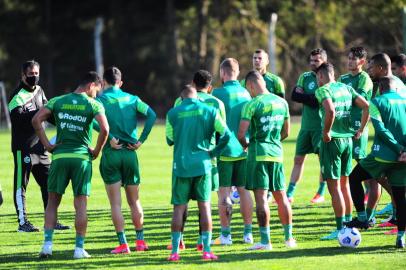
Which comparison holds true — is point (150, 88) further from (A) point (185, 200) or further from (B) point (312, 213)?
(A) point (185, 200)

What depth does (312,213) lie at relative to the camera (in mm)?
14344

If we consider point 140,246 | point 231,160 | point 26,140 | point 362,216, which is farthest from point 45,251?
point 362,216

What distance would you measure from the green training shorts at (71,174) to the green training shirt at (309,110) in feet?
14.8

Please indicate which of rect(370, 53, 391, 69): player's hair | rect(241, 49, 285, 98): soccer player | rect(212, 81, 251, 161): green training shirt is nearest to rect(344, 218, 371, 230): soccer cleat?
rect(212, 81, 251, 161): green training shirt

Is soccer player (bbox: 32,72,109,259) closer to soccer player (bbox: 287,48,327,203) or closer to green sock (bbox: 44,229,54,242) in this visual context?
Answer: green sock (bbox: 44,229,54,242)

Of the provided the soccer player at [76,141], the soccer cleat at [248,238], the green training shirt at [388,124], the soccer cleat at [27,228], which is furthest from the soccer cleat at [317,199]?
the soccer player at [76,141]

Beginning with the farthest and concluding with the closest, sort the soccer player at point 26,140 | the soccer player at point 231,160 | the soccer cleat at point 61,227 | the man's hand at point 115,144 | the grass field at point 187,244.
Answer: the soccer cleat at point 61,227 → the soccer player at point 26,140 → the soccer player at point 231,160 → the man's hand at point 115,144 → the grass field at point 187,244

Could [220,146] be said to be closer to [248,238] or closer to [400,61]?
[248,238]

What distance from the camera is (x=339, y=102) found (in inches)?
450

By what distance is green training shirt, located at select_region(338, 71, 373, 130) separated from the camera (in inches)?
504

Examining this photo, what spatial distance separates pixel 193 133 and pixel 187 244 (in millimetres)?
2037

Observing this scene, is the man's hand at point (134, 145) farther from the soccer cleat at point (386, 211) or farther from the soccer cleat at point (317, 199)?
the soccer cleat at point (317, 199)

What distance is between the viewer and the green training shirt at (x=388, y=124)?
10773 mm

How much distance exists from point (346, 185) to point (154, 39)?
42789 mm
